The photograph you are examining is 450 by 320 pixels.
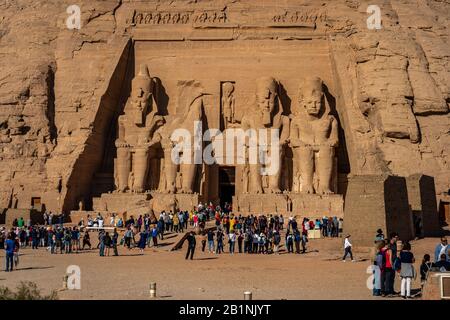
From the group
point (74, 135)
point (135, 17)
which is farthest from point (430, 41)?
point (74, 135)

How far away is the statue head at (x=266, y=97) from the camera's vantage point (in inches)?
1141

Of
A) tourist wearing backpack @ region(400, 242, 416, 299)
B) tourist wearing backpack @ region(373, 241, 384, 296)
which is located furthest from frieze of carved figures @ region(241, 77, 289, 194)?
tourist wearing backpack @ region(400, 242, 416, 299)

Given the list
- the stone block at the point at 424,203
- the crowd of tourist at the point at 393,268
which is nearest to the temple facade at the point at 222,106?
the stone block at the point at 424,203

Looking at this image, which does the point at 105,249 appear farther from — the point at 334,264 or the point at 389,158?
the point at 389,158

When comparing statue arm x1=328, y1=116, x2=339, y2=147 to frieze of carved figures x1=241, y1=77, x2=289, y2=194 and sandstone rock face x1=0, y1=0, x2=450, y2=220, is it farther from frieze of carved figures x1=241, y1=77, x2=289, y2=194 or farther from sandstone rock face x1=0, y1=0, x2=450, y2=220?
frieze of carved figures x1=241, y1=77, x2=289, y2=194

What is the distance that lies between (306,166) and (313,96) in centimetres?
335

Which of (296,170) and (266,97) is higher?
(266,97)

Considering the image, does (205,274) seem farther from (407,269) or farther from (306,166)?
(306,166)

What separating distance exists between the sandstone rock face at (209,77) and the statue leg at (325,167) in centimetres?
21

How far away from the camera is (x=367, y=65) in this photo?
92.1 feet

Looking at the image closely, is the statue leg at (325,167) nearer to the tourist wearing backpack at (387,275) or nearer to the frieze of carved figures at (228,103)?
the frieze of carved figures at (228,103)

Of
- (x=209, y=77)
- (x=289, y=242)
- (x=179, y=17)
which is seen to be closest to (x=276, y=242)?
(x=289, y=242)

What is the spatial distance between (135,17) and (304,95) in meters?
9.35

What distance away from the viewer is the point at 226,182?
104 feet
